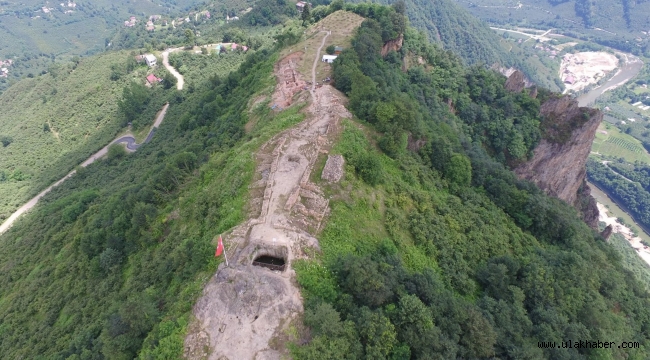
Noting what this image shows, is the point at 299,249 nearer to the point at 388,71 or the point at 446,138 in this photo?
the point at 446,138

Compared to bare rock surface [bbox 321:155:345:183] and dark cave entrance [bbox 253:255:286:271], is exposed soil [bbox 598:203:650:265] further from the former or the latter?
dark cave entrance [bbox 253:255:286:271]

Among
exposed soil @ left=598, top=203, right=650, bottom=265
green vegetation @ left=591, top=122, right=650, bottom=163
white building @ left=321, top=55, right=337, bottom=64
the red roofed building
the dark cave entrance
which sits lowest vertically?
exposed soil @ left=598, top=203, right=650, bottom=265

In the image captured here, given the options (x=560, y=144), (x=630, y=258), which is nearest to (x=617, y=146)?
(x=630, y=258)

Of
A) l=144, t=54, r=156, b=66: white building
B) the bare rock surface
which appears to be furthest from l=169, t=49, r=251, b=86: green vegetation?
the bare rock surface

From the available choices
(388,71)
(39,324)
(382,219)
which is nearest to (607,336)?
(382,219)

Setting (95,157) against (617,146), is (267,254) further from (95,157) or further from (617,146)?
(617,146)

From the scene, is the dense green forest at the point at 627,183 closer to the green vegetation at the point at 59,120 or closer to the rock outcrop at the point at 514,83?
the rock outcrop at the point at 514,83

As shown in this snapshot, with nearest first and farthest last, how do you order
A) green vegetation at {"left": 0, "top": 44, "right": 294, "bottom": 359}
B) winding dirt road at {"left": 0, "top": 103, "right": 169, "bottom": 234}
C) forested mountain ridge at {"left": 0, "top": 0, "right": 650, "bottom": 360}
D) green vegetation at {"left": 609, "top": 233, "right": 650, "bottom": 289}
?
forested mountain ridge at {"left": 0, "top": 0, "right": 650, "bottom": 360} < green vegetation at {"left": 0, "top": 44, "right": 294, "bottom": 359} < winding dirt road at {"left": 0, "top": 103, "right": 169, "bottom": 234} < green vegetation at {"left": 609, "top": 233, "right": 650, "bottom": 289}
